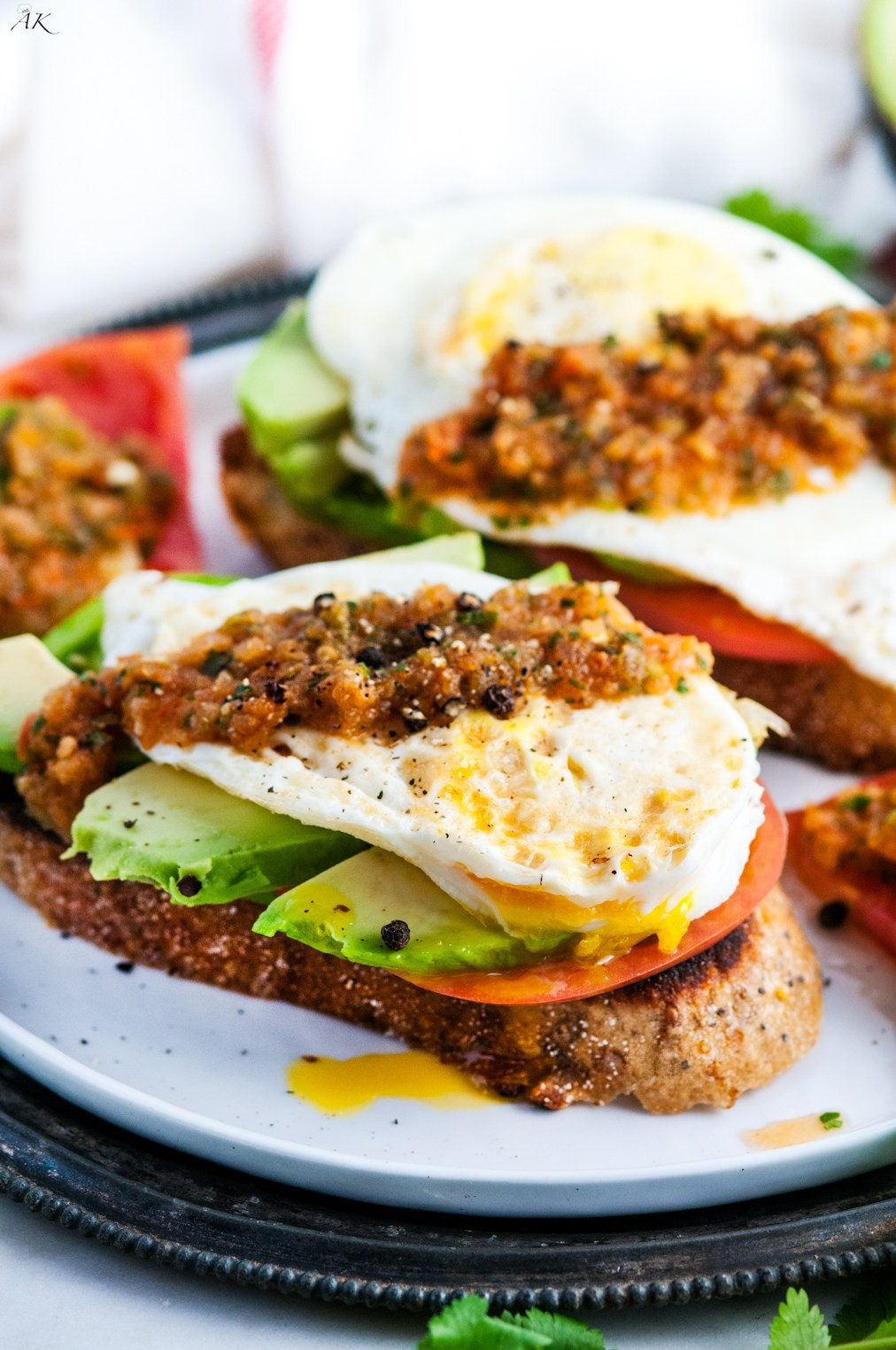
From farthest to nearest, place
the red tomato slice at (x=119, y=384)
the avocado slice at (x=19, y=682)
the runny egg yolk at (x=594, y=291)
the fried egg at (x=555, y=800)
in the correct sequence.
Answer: the red tomato slice at (x=119, y=384) → the runny egg yolk at (x=594, y=291) → the avocado slice at (x=19, y=682) → the fried egg at (x=555, y=800)

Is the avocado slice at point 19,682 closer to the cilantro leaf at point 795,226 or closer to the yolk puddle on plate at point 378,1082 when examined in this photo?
the yolk puddle on plate at point 378,1082

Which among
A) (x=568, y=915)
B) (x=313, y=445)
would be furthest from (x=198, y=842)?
(x=313, y=445)

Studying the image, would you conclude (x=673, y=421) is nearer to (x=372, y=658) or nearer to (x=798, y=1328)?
(x=372, y=658)

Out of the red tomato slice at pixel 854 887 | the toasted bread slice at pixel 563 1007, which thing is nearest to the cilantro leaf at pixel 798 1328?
the toasted bread slice at pixel 563 1007

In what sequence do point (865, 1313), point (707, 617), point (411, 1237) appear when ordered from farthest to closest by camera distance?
point (707, 617) → point (411, 1237) → point (865, 1313)

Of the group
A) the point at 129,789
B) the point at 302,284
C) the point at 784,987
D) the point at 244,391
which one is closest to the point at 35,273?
the point at 302,284

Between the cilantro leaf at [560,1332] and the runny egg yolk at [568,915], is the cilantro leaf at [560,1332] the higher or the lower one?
the lower one
